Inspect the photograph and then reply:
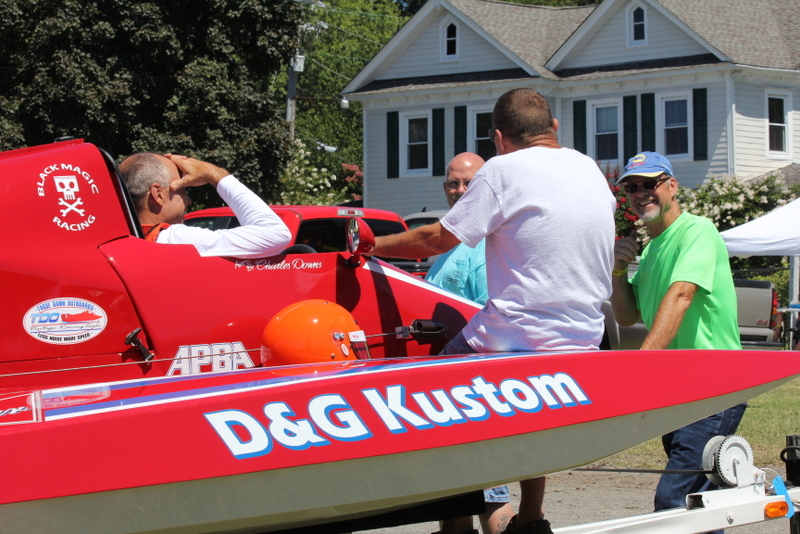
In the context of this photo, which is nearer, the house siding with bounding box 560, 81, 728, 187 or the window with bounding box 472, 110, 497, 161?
the house siding with bounding box 560, 81, 728, 187

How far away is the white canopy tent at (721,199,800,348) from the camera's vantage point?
1510cm

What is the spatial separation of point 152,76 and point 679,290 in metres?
20.2

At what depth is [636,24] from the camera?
25.1 m

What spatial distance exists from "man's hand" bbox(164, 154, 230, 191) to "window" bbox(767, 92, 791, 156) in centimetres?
2314

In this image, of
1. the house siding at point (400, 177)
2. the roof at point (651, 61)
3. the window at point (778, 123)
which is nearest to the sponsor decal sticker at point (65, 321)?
the roof at point (651, 61)

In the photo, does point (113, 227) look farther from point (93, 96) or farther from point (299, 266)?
point (93, 96)

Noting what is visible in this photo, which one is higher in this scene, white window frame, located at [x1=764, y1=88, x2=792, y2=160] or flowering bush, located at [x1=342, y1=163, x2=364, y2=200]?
white window frame, located at [x1=764, y1=88, x2=792, y2=160]

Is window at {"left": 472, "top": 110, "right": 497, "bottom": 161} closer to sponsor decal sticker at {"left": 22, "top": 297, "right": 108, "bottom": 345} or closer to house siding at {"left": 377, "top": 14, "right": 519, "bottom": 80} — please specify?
house siding at {"left": 377, "top": 14, "right": 519, "bottom": 80}

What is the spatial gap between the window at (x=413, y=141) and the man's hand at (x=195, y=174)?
23174 millimetres

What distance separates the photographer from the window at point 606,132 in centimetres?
2472

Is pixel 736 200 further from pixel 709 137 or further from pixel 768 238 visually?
pixel 768 238

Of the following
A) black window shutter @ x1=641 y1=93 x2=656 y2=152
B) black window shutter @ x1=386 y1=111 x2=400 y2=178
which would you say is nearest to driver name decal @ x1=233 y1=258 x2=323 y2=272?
black window shutter @ x1=641 y1=93 x2=656 y2=152

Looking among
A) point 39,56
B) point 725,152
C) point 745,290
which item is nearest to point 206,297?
point 745,290

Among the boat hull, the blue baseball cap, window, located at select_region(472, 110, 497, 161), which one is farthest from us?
window, located at select_region(472, 110, 497, 161)
